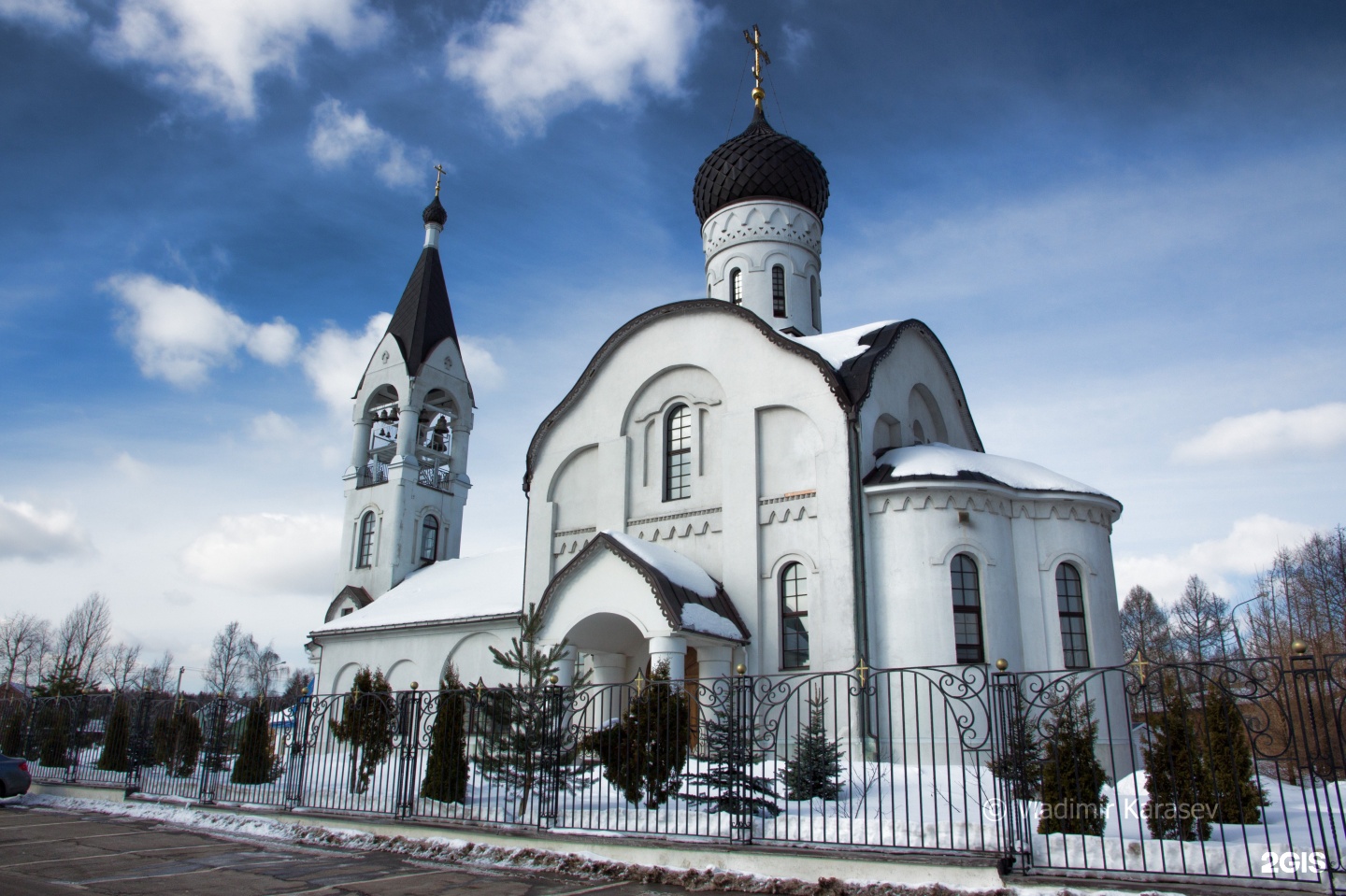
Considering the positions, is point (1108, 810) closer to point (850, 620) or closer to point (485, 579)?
point (850, 620)

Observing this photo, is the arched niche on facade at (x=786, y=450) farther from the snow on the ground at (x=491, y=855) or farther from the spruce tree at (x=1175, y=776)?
the snow on the ground at (x=491, y=855)

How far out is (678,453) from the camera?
17.8 metres

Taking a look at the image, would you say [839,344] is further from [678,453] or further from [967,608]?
[967,608]

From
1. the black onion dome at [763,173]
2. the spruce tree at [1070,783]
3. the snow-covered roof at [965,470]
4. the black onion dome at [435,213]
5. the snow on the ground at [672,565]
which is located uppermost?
the black onion dome at [435,213]

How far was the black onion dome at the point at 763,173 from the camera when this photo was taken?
2227 centimetres

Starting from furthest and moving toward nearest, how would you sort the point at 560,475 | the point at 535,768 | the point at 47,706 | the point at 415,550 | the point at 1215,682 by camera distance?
1. the point at 415,550
2. the point at 560,475
3. the point at 47,706
4. the point at 535,768
5. the point at 1215,682

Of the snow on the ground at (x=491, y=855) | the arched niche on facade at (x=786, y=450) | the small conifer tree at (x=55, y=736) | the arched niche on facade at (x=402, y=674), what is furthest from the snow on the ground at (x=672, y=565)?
Result: the small conifer tree at (x=55, y=736)

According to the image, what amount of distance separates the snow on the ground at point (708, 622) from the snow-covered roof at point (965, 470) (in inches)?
A: 129

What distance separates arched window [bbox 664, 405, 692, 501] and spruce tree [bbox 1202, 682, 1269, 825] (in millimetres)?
10396

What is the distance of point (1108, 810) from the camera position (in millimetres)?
9305

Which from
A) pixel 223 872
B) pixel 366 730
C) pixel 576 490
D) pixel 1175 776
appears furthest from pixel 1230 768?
pixel 576 490

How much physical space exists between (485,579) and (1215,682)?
19159mm

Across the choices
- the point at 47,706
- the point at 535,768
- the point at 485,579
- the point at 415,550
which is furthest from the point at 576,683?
the point at 415,550

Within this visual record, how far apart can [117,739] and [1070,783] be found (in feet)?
51.0
